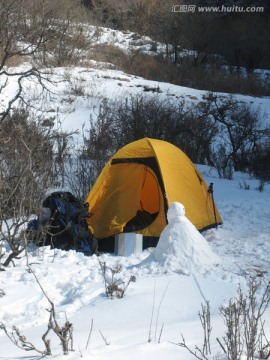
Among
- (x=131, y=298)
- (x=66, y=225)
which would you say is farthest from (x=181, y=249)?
(x=66, y=225)

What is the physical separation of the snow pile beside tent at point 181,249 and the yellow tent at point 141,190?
169 centimetres

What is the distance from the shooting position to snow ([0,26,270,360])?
11.3 ft

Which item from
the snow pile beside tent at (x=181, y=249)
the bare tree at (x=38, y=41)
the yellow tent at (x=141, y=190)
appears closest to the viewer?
the snow pile beside tent at (x=181, y=249)

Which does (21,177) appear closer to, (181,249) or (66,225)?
(66,225)

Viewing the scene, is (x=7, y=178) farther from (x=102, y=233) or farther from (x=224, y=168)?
(x=224, y=168)

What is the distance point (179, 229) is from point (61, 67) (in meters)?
16.2

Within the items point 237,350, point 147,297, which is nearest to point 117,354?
point 237,350

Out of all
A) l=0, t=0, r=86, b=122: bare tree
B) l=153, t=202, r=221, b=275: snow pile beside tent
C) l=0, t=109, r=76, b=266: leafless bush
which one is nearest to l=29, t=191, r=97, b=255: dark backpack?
l=0, t=109, r=76, b=266: leafless bush

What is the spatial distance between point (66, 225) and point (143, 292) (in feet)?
8.12

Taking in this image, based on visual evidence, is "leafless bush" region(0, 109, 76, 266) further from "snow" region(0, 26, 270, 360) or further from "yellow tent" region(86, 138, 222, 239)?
"yellow tent" region(86, 138, 222, 239)

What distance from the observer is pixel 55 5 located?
26.1 metres

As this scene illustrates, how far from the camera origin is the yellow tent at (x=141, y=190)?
7570 mm

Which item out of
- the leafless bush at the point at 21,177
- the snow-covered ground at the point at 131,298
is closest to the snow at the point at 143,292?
the snow-covered ground at the point at 131,298

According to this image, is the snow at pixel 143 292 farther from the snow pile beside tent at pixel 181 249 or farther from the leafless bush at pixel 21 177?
the leafless bush at pixel 21 177
